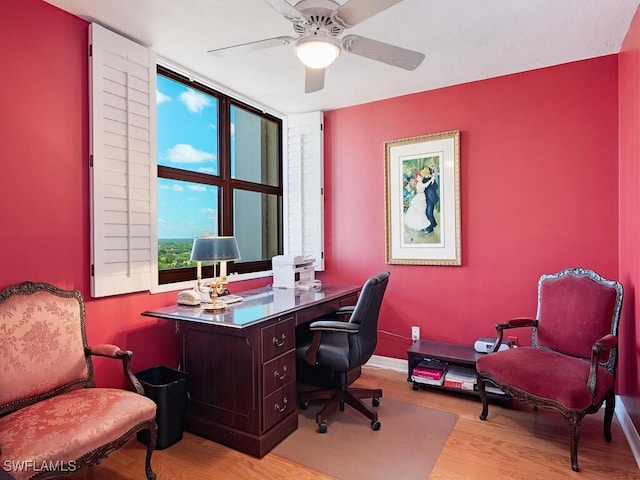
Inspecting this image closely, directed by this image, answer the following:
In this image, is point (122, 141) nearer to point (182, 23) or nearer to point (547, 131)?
point (182, 23)

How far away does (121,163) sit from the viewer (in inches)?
94.5

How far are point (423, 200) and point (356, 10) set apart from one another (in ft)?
6.53

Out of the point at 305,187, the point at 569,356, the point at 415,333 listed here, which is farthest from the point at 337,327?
the point at 305,187

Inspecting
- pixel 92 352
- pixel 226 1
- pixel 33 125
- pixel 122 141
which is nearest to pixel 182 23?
pixel 226 1

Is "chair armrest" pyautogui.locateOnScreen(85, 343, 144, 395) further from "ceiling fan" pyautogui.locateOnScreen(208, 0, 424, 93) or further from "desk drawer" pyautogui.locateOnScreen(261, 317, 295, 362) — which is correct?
"ceiling fan" pyautogui.locateOnScreen(208, 0, 424, 93)

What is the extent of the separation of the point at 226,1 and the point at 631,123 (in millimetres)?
2517

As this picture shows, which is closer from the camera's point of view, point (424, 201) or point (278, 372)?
point (278, 372)

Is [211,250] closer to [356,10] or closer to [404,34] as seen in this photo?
[356,10]

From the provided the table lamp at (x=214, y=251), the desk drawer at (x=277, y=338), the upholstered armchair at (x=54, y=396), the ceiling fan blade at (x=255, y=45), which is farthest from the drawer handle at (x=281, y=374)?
the ceiling fan blade at (x=255, y=45)

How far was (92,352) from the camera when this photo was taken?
207 centimetres

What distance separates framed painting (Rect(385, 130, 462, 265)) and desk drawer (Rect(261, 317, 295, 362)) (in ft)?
4.74

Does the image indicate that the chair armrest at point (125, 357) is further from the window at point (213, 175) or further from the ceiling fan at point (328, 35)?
the ceiling fan at point (328, 35)

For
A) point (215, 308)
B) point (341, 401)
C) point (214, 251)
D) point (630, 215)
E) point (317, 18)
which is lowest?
point (341, 401)

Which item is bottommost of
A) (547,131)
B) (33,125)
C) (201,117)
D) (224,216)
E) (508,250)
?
(508,250)
